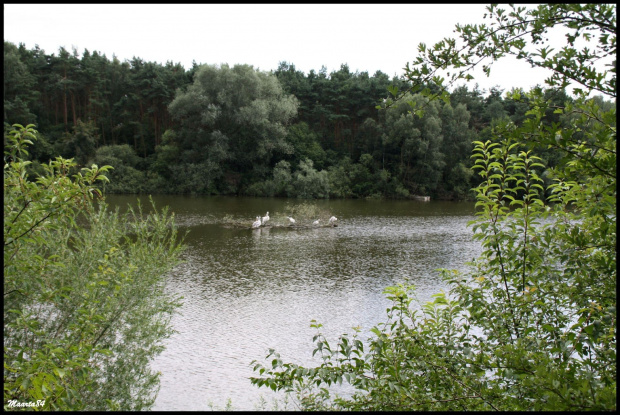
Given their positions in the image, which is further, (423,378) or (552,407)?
(423,378)

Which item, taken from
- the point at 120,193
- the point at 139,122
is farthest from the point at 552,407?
the point at 139,122

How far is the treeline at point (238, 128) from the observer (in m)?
42.3

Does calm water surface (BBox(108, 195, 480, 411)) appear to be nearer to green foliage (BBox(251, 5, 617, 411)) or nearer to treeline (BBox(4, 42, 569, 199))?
green foliage (BBox(251, 5, 617, 411))

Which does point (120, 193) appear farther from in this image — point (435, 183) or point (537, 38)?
point (537, 38)

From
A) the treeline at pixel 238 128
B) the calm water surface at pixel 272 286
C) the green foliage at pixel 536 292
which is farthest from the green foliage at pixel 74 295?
the treeline at pixel 238 128

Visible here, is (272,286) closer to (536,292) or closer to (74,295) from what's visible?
(74,295)

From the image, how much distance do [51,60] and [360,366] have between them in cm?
5206

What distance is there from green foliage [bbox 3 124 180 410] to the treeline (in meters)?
36.0

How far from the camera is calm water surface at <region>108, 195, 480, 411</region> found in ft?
26.2

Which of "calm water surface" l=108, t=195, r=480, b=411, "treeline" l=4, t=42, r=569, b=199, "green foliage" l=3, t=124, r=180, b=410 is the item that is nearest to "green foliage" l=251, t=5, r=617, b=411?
"green foliage" l=3, t=124, r=180, b=410

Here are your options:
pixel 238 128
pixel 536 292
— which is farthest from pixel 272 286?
pixel 238 128

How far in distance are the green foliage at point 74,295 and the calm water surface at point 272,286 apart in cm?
167

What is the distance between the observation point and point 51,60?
153 ft

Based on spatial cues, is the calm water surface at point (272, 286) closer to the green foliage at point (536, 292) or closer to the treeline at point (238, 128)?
the green foliage at point (536, 292)
